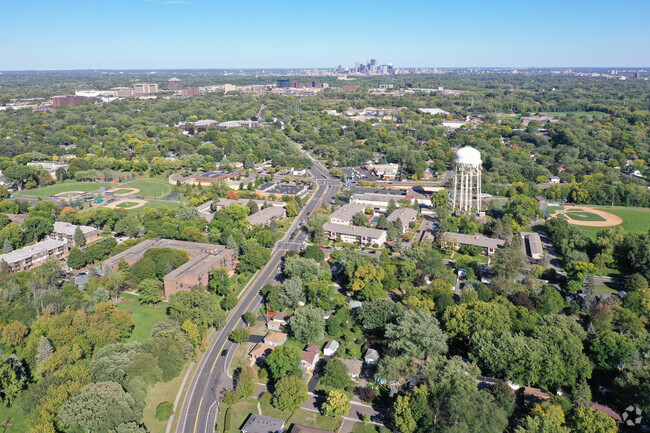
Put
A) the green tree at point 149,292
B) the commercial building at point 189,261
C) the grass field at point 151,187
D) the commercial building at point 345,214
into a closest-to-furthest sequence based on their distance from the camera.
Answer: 1. the green tree at point 149,292
2. the commercial building at point 189,261
3. the commercial building at point 345,214
4. the grass field at point 151,187

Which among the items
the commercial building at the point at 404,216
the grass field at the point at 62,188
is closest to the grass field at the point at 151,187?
the grass field at the point at 62,188

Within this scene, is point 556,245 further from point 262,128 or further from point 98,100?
point 98,100

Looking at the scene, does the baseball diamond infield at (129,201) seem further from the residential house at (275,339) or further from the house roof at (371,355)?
the house roof at (371,355)

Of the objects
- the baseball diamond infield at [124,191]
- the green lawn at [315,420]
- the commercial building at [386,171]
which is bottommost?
the green lawn at [315,420]

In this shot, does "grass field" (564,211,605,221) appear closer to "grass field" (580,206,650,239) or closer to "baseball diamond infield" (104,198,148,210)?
"grass field" (580,206,650,239)

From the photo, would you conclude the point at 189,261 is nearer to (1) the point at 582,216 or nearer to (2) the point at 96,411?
(2) the point at 96,411

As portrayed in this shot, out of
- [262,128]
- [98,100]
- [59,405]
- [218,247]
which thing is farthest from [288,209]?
[98,100]

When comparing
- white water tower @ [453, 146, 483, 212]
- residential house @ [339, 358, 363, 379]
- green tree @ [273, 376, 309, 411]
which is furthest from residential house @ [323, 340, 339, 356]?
white water tower @ [453, 146, 483, 212]
